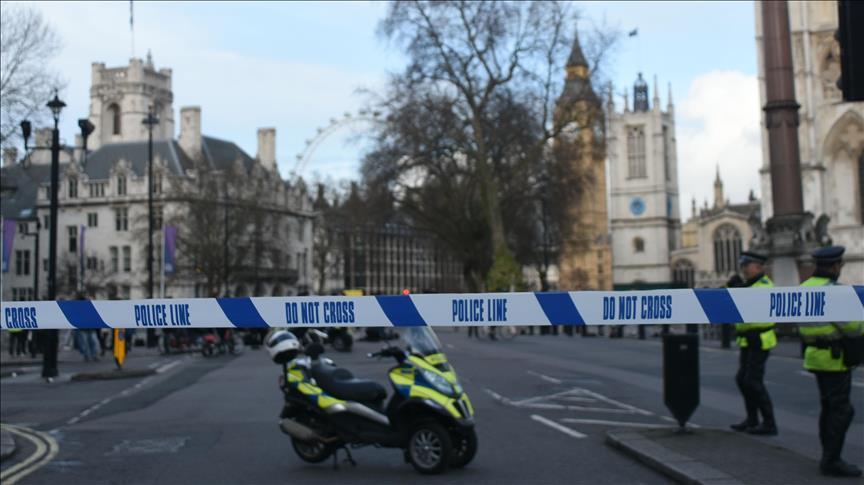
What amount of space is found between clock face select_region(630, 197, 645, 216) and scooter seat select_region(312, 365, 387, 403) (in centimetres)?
12341

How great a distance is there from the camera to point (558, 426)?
1205cm

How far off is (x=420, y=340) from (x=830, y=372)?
139 inches

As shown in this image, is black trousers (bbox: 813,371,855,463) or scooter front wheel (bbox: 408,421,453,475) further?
scooter front wheel (bbox: 408,421,453,475)

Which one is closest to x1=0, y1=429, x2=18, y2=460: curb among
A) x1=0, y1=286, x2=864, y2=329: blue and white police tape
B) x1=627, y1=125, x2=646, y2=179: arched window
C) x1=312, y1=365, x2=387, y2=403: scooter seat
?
x1=312, y1=365, x2=387, y2=403: scooter seat

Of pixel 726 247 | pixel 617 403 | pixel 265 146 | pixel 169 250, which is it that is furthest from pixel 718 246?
pixel 617 403

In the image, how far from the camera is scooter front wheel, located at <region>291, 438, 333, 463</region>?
955 cm

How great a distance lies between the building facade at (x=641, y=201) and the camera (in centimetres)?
12800

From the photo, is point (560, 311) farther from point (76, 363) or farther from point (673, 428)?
point (76, 363)

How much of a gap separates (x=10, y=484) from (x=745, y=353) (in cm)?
718

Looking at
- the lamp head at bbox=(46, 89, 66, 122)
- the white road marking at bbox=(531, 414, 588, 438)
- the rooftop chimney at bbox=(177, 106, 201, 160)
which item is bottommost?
the white road marking at bbox=(531, 414, 588, 438)

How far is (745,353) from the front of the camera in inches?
420

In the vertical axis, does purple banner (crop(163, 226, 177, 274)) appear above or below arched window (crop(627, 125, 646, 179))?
below

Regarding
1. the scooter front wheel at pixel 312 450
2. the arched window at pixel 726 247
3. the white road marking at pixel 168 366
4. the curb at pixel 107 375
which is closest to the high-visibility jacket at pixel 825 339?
the scooter front wheel at pixel 312 450

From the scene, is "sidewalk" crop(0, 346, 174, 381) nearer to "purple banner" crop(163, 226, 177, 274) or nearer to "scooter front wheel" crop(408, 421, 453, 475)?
"purple banner" crop(163, 226, 177, 274)
